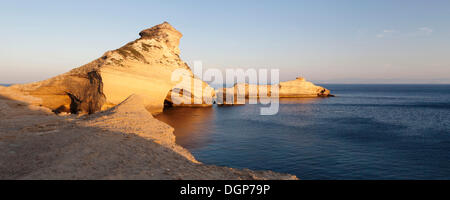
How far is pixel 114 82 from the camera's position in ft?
89.0

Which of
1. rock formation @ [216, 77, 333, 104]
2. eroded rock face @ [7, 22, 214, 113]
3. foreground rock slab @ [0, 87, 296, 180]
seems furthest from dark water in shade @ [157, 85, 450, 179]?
rock formation @ [216, 77, 333, 104]

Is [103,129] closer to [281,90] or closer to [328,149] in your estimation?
[328,149]

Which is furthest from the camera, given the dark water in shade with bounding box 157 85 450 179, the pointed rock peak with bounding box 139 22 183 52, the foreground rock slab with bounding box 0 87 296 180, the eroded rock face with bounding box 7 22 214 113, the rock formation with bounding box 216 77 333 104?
the rock formation with bounding box 216 77 333 104

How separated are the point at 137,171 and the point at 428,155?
17462mm

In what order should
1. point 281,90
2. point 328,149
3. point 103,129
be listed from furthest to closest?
point 281,90 → point 328,149 → point 103,129

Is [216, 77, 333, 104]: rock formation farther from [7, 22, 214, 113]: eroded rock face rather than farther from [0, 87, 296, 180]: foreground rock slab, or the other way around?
[0, 87, 296, 180]: foreground rock slab

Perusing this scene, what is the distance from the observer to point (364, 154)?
16.2 m

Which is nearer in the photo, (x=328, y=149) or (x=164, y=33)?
(x=328, y=149)

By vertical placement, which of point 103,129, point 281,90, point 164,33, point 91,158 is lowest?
point 91,158

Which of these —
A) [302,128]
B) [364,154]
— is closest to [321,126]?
[302,128]

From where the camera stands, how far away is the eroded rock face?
27141 mm

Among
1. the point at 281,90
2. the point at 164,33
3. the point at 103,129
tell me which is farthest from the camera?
the point at 281,90

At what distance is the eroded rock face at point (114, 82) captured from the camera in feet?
89.0

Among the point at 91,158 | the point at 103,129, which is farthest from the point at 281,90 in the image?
the point at 91,158
